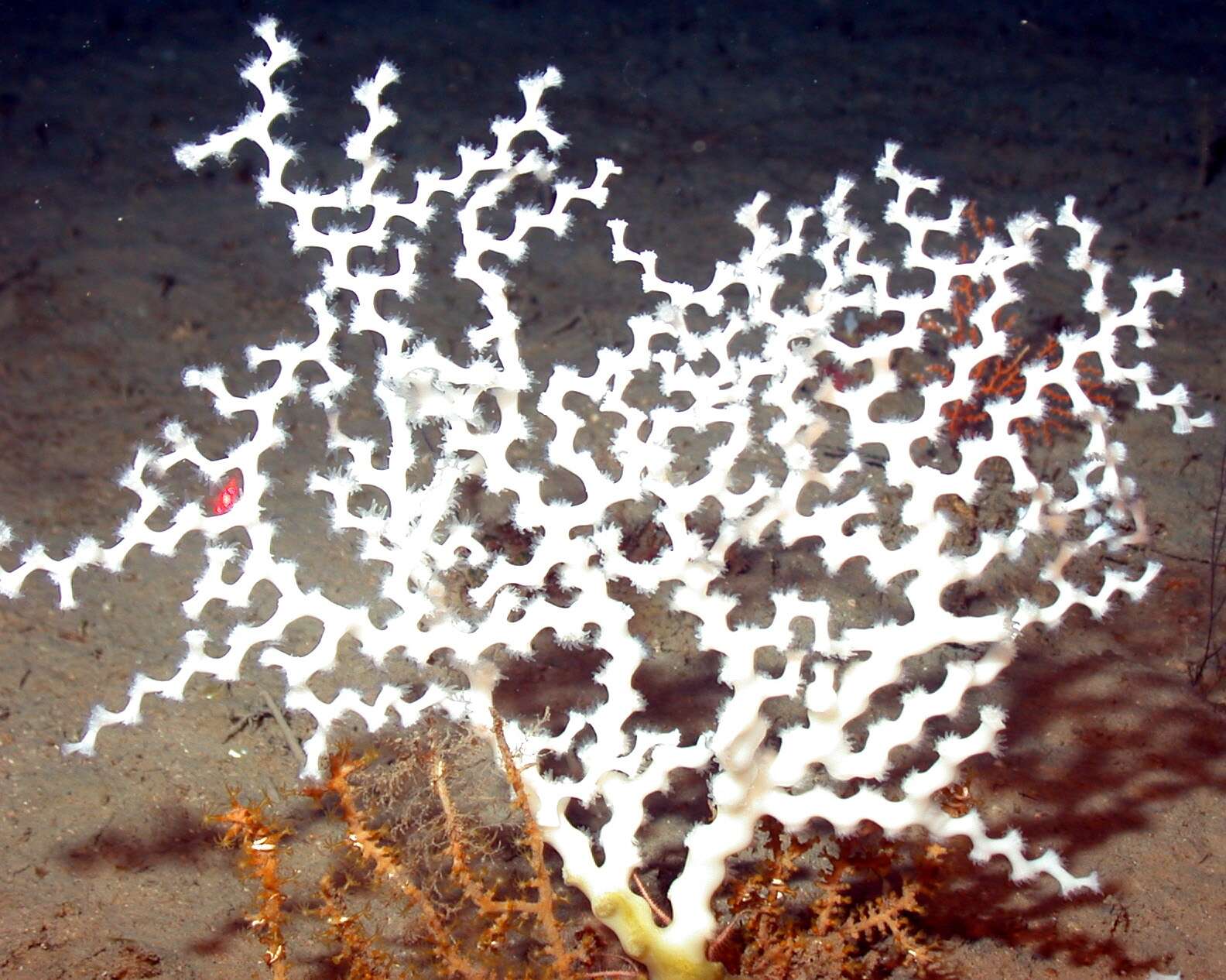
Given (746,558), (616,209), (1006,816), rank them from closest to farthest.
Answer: (1006,816) → (746,558) → (616,209)

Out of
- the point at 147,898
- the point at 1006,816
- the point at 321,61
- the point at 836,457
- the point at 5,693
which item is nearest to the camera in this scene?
the point at 147,898

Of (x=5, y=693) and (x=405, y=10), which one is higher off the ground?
(x=405, y=10)

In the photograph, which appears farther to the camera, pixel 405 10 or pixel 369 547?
pixel 405 10

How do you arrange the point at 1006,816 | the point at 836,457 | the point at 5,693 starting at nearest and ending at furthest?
the point at 1006,816 < the point at 5,693 < the point at 836,457

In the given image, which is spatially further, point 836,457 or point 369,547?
point 836,457

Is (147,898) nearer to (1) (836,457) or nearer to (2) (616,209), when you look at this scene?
(1) (836,457)

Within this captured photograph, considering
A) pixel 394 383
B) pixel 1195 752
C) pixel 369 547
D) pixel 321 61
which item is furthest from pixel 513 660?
pixel 321 61

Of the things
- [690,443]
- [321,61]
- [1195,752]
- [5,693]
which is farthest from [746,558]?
[321,61]

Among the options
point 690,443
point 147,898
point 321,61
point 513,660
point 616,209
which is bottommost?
point 147,898

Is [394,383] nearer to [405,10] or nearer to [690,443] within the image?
[690,443]
